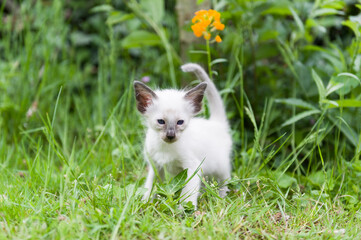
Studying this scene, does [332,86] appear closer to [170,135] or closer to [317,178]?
[317,178]

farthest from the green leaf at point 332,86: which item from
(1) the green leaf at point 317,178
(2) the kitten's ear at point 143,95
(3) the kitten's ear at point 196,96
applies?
(2) the kitten's ear at point 143,95

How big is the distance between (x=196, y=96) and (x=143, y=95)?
352 mm

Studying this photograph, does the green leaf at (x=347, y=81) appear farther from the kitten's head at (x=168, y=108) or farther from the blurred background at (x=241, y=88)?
the kitten's head at (x=168, y=108)

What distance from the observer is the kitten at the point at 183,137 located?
105 inches

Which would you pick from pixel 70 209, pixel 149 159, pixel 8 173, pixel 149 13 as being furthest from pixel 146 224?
pixel 149 13

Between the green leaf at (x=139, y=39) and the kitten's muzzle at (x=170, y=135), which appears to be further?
the green leaf at (x=139, y=39)

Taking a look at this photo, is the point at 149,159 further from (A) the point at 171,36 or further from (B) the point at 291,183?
(A) the point at 171,36

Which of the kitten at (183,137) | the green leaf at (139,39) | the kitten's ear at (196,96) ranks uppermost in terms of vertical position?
the green leaf at (139,39)

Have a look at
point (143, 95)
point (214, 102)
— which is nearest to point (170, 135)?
point (143, 95)

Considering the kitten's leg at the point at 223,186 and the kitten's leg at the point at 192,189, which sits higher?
the kitten's leg at the point at 192,189

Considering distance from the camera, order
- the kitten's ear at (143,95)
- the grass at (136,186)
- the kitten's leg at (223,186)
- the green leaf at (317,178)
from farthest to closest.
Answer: the green leaf at (317,178) < the kitten's leg at (223,186) < the kitten's ear at (143,95) < the grass at (136,186)

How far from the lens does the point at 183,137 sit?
2844 mm

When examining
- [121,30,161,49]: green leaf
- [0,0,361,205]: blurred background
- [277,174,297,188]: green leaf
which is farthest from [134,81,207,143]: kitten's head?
[121,30,161,49]: green leaf

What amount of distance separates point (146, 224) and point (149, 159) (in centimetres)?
66
